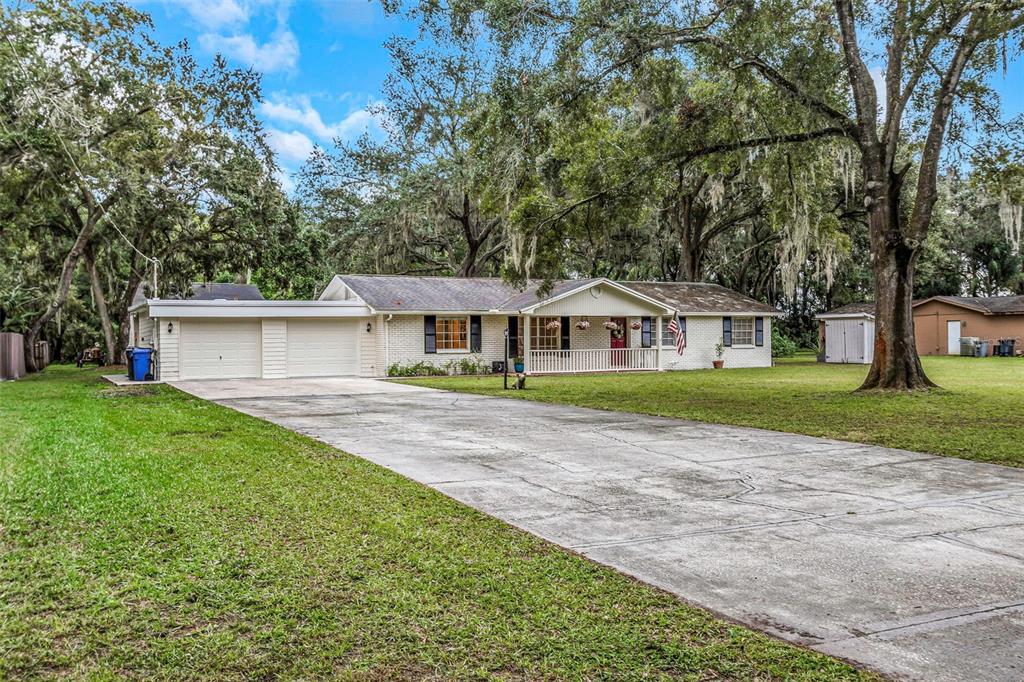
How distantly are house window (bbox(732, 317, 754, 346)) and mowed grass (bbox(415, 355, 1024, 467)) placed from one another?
5.22m

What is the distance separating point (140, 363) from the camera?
20.5 metres

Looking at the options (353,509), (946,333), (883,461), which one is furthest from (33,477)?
(946,333)

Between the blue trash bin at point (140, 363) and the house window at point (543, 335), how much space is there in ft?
38.4

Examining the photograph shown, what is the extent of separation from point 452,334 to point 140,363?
30.0 feet

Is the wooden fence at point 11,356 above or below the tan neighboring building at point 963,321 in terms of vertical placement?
below

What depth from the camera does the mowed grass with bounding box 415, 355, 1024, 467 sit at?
9.19m

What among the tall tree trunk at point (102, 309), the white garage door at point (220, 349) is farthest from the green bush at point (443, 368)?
the tall tree trunk at point (102, 309)

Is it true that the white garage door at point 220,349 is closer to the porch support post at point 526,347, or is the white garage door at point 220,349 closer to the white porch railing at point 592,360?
the porch support post at point 526,347

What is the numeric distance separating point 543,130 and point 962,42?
784 centimetres

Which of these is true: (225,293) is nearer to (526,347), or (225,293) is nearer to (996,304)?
(526,347)

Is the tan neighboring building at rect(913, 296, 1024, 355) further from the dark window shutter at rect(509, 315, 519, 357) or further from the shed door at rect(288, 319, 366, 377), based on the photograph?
the shed door at rect(288, 319, 366, 377)

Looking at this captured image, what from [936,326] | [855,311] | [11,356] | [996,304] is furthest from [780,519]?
[936,326]

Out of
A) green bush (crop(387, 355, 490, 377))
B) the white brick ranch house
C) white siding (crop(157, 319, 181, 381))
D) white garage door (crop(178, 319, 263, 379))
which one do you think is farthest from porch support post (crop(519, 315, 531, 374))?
A: white siding (crop(157, 319, 181, 381))

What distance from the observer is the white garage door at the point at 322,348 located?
2314 centimetres
